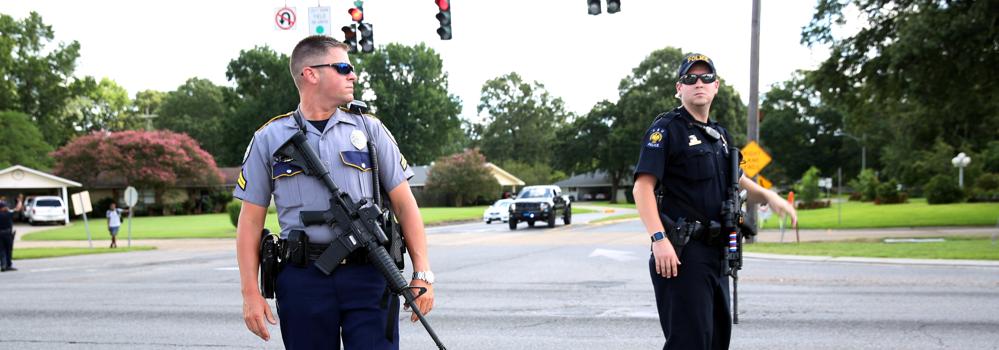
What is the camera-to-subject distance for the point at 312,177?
3.37 metres

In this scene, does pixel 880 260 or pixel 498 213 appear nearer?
pixel 880 260

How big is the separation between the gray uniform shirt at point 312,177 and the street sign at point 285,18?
47.6 feet

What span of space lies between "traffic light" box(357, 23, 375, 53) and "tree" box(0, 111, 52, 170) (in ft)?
163

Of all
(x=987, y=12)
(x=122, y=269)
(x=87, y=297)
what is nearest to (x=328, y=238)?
(x=87, y=297)

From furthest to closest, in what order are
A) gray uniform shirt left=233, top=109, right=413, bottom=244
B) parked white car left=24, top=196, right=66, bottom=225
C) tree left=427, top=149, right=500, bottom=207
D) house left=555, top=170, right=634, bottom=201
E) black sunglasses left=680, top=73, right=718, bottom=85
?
house left=555, top=170, right=634, bottom=201
tree left=427, top=149, right=500, bottom=207
parked white car left=24, top=196, right=66, bottom=225
black sunglasses left=680, top=73, right=718, bottom=85
gray uniform shirt left=233, top=109, right=413, bottom=244

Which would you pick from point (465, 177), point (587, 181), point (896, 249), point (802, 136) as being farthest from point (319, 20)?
point (587, 181)

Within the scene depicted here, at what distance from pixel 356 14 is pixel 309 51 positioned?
15.1m

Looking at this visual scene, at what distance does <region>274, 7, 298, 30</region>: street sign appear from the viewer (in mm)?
17266

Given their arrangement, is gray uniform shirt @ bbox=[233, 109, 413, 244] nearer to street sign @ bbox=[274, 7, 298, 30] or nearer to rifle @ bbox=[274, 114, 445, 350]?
rifle @ bbox=[274, 114, 445, 350]

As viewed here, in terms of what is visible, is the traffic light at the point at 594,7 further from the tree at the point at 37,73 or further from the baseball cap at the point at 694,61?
the tree at the point at 37,73

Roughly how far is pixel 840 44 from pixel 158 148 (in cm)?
4775

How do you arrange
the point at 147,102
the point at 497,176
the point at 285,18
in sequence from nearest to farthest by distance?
the point at 285,18 → the point at 497,176 → the point at 147,102

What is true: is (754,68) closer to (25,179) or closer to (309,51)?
(309,51)

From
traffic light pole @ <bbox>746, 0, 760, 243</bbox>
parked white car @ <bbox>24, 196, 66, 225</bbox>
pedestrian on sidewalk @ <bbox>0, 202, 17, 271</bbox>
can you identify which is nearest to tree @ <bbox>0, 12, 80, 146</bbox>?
parked white car @ <bbox>24, 196, 66, 225</bbox>
